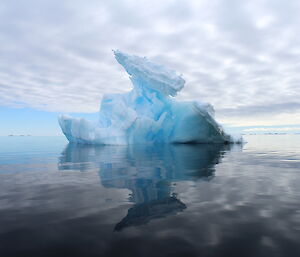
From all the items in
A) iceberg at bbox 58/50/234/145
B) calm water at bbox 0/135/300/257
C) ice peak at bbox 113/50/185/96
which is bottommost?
calm water at bbox 0/135/300/257

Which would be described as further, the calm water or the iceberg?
the iceberg

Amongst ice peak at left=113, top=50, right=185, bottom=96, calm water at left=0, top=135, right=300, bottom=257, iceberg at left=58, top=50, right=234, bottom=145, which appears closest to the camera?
calm water at left=0, top=135, right=300, bottom=257

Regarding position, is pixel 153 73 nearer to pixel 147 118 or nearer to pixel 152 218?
pixel 147 118

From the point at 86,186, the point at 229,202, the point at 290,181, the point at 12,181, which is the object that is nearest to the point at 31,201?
the point at 86,186

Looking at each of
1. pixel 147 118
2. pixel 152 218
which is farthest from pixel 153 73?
pixel 152 218

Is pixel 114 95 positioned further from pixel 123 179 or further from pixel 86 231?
pixel 86 231

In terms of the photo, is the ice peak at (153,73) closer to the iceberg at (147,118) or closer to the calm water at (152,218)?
the iceberg at (147,118)

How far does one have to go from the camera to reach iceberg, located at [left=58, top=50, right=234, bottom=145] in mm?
29703

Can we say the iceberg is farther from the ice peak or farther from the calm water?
the calm water

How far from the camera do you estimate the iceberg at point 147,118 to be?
1169 inches

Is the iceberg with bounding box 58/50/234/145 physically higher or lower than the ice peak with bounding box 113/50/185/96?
lower

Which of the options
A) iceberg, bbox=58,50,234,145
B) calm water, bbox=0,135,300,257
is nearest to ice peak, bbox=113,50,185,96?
iceberg, bbox=58,50,234,145

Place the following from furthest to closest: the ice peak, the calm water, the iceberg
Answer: the ice peak, the iceberg, the calm water

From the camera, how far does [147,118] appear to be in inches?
1206
